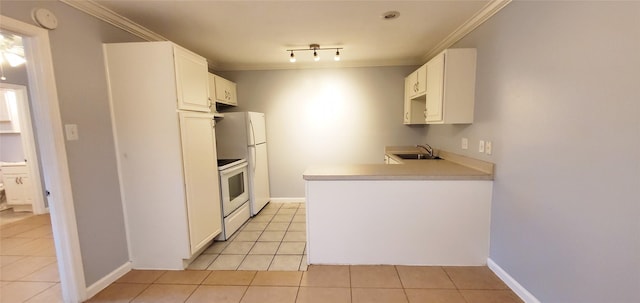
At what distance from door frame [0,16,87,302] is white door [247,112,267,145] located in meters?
1.96

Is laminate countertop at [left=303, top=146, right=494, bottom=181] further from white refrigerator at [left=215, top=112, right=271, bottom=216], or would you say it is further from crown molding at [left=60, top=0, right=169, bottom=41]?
crown molding at [left=60, top=0, right=169, bottom=41]

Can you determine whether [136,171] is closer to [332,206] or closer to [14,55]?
[332,206]

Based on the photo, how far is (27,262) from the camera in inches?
98.7

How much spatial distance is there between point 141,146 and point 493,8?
3.19 meters

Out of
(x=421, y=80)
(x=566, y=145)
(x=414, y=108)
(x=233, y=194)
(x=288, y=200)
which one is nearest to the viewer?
(x=566, y=145)

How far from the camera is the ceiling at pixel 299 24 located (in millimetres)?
2035

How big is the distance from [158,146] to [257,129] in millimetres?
1640

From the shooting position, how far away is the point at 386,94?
13.2ft

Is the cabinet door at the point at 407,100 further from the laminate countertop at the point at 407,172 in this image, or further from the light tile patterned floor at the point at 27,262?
the light tile patterned floor at the point at 27,262

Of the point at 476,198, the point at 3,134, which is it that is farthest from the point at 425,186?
the point at 3,134

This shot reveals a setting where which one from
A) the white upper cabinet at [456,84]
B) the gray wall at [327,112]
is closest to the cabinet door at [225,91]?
the gray wall at [327,112]

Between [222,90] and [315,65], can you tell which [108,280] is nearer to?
[222,90]

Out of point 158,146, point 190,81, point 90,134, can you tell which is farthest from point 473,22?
point 90,134

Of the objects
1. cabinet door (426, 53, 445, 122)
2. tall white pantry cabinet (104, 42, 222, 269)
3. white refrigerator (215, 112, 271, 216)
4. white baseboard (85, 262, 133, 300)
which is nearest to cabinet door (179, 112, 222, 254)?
tall white pantry cabinet (104, 42, 222, 269)
